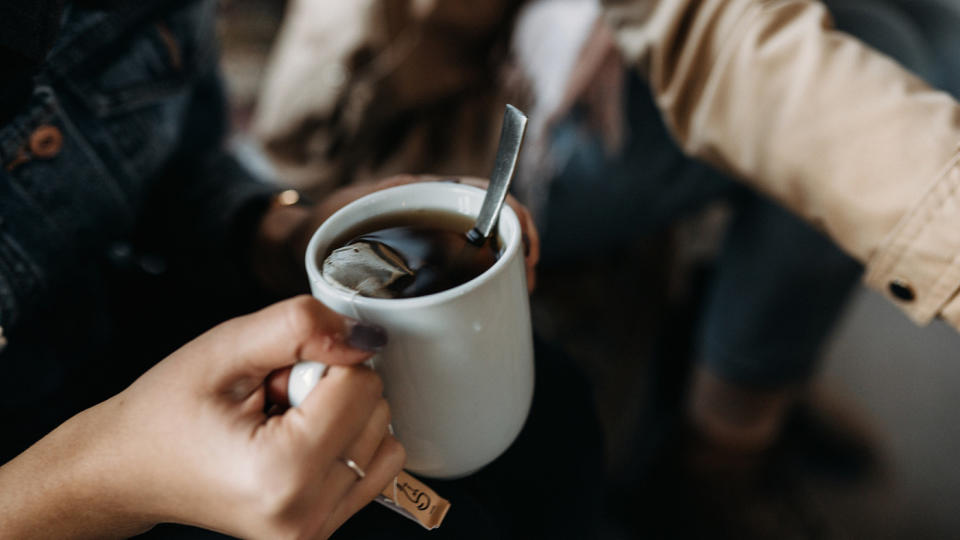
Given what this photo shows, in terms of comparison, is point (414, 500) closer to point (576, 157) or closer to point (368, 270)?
point (368, 270)

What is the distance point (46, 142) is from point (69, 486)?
0.86ft

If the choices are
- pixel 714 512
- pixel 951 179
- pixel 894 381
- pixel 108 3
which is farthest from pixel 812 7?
pixel 894 381

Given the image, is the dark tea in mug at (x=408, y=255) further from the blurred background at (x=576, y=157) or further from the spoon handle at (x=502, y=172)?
the blurred background at (x=576, y=157)

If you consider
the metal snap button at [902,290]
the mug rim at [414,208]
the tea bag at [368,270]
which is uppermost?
the metal snap button at [902,290]

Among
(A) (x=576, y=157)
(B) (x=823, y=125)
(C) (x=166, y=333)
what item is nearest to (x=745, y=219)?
(A) (x=576, y=157)

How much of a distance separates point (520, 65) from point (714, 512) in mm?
744

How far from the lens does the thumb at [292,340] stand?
31 centimetres

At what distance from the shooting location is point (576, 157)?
0.84 metres

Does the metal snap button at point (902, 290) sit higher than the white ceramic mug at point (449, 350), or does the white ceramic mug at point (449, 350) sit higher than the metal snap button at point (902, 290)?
the metal snap button at point (902, 290)

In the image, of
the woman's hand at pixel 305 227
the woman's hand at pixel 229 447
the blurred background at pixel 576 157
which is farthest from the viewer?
the blurred background at pixel 576 157

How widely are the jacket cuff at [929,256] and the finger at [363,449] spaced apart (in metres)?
0.42

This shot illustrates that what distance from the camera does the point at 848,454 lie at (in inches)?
41.9

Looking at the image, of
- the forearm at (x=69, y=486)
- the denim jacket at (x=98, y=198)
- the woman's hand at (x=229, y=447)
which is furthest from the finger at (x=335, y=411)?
the denim jacket at (x=98, y=198)

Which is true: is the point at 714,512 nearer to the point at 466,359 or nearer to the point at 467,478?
the point at 467,478
